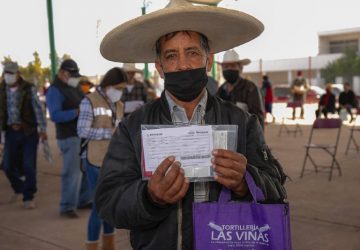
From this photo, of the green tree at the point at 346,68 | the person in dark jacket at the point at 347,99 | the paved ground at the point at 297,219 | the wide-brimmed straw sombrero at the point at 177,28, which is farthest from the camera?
the green tree at the point at 346,68

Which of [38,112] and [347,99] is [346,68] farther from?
[38,112]

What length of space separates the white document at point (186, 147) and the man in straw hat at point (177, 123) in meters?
0.09

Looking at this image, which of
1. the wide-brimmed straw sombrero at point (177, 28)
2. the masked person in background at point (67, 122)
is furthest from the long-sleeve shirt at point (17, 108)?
the wide-brimmed straw sombrero at point (177, 28)

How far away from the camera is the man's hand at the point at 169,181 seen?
5.08ft

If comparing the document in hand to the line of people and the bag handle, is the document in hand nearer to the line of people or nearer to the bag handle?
the bag handle

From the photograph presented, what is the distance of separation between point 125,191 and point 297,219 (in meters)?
3.90

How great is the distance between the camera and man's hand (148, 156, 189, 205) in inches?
60.9

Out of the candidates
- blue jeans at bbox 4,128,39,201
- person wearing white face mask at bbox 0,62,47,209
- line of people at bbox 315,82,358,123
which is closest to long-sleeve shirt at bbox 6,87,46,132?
person wearing white face mask at bbox 0,62,47,209

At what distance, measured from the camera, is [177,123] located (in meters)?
1.88

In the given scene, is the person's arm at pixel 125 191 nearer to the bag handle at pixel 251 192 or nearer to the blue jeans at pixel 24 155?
the bag handle at pixel 251 192

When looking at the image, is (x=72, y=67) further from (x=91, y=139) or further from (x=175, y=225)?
(x=175, y=225)

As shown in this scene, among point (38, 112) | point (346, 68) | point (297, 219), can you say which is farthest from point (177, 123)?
point (346, 68)

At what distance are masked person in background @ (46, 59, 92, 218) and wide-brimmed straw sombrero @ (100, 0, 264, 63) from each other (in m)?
3.32

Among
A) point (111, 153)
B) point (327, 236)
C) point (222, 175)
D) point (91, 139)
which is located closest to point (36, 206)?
point (91, 139)
